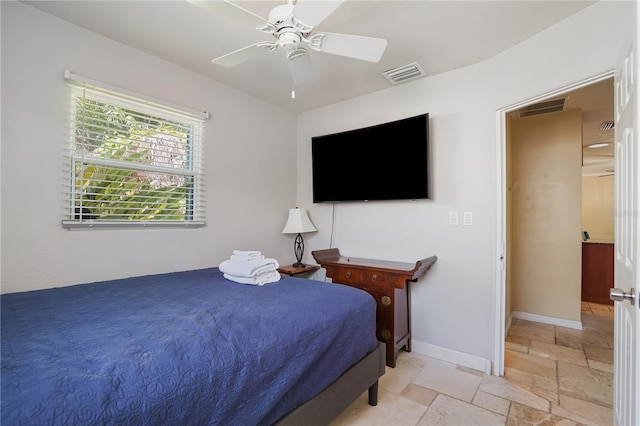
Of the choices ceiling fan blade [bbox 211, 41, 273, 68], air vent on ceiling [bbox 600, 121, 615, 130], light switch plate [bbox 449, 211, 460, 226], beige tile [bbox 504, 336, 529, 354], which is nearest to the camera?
ceiling fan blade [bbox 211, 41, 273, 68]

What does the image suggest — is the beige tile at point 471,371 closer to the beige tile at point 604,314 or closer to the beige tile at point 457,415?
the beige tile at point 457,415

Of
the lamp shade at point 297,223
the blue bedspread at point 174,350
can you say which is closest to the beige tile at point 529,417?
the blue bedspread at point 174,350

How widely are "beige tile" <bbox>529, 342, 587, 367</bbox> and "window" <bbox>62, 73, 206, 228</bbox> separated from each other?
3.33m

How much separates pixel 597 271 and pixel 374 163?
3.94 meters

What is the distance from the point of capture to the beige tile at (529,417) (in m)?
1.85

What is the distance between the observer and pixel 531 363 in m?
2.63

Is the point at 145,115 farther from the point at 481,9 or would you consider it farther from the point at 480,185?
the point at 480,185

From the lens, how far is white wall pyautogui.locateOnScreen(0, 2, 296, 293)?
1810 millimetres

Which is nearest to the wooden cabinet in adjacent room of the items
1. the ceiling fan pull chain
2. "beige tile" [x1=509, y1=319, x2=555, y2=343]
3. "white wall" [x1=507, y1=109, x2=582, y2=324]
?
"white wall" [x1=507, y1=109, x2=582, y2=324]

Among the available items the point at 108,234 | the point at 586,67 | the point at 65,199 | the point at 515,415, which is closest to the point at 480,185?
the point at 586,67

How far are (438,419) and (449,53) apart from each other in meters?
2.57

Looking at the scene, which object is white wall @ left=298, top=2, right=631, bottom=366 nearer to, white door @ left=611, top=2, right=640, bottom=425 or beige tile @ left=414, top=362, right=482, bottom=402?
beige tile @ left=414, top=362, right=482, bottom=402

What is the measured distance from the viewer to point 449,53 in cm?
239

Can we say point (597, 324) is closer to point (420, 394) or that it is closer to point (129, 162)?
point (420, 394)
